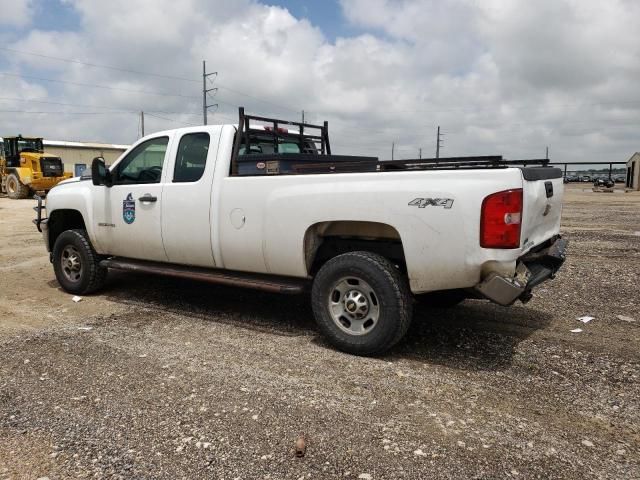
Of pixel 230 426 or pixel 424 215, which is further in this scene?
pixel 424 215

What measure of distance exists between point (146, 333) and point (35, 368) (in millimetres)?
1101

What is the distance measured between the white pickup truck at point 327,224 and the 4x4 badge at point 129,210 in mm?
16

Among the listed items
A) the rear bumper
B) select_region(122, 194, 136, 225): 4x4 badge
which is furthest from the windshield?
the rear bumper

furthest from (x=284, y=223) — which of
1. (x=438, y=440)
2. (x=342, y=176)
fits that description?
(x=438, y=440)

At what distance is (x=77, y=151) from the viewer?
53.8 metres

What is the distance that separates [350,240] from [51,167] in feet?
84.4

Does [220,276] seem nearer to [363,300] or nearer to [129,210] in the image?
[129,210]

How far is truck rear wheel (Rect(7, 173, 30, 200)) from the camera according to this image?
26219 millimetres

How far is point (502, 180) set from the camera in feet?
12.5

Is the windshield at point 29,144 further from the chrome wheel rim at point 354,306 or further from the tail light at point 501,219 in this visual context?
the tail light at point 501,219

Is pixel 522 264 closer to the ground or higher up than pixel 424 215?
closer to the ground

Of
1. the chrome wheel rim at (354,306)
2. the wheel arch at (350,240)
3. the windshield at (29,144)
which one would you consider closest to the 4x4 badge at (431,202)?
the wheel arch at (350,240)

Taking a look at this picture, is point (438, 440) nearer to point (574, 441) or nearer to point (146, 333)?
point (574, 441)

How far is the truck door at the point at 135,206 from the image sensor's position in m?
5.79
